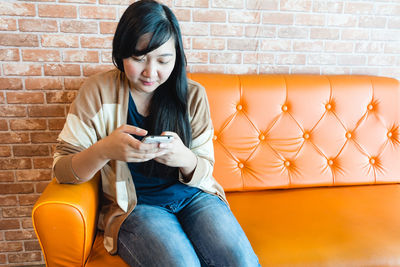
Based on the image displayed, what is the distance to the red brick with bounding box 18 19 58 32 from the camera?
155cm

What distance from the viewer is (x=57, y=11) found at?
1.56 m

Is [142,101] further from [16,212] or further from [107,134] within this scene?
[16,212]

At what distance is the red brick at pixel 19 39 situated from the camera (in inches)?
61.4

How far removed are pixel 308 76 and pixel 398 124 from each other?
1.71ft

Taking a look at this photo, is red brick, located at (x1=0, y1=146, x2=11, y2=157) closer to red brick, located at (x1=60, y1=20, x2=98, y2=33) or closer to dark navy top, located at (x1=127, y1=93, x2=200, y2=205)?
red brick, located at (x1=60, y1=20, x2=98, y2=33)

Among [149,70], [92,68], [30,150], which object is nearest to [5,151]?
[30,150]

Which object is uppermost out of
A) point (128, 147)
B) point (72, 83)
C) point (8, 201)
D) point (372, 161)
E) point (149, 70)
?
point (149, 70)

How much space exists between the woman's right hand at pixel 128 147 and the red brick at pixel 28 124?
2.70 ft

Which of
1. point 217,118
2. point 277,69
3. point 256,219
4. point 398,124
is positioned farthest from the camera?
point 277,69

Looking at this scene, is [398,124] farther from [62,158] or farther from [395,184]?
[62,158]

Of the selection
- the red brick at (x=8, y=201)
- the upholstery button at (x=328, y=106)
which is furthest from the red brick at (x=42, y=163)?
the upholstery button at (x=328, y=106)

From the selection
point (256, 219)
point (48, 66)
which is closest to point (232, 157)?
point (256, 219)

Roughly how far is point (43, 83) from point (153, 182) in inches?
33.4

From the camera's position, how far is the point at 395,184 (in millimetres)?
1735
